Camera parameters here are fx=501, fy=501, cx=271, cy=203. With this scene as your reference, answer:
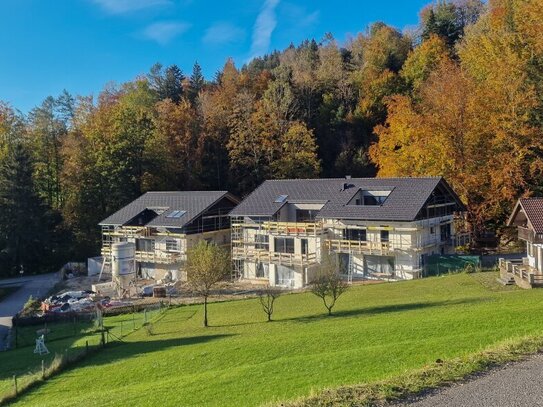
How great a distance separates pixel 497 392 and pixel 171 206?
135ft

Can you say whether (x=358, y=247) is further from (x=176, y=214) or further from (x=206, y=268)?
(x=176, y=214)

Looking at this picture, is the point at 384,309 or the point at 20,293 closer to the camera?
the point at 384,309

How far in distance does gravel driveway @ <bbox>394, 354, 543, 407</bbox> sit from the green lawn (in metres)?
2.31

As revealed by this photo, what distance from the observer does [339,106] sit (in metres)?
70.3

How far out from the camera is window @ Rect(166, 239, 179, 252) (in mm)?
45062

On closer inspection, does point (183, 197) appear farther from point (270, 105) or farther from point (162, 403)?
point (162, 403)

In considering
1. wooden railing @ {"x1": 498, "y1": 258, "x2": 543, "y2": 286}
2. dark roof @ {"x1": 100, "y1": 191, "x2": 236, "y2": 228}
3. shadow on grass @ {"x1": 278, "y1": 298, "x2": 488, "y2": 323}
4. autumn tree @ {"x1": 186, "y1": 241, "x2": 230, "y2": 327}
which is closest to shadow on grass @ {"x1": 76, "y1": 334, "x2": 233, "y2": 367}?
autumn tree @ {"x1": 186, "y1": 241, "x2": 230, "y2": 327}

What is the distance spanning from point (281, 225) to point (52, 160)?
3852cm

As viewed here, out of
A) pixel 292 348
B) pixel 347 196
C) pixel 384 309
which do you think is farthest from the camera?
pixel 347 196

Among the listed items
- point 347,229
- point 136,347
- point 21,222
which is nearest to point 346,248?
point 347,229

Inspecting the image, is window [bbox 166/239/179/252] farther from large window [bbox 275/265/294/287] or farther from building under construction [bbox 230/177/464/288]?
large window [bbox 275/265/294/287]

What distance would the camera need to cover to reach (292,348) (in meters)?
18.4

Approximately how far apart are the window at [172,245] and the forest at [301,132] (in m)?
15.6

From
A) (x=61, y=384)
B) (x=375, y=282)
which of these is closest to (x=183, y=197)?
(x=375, y=282)
